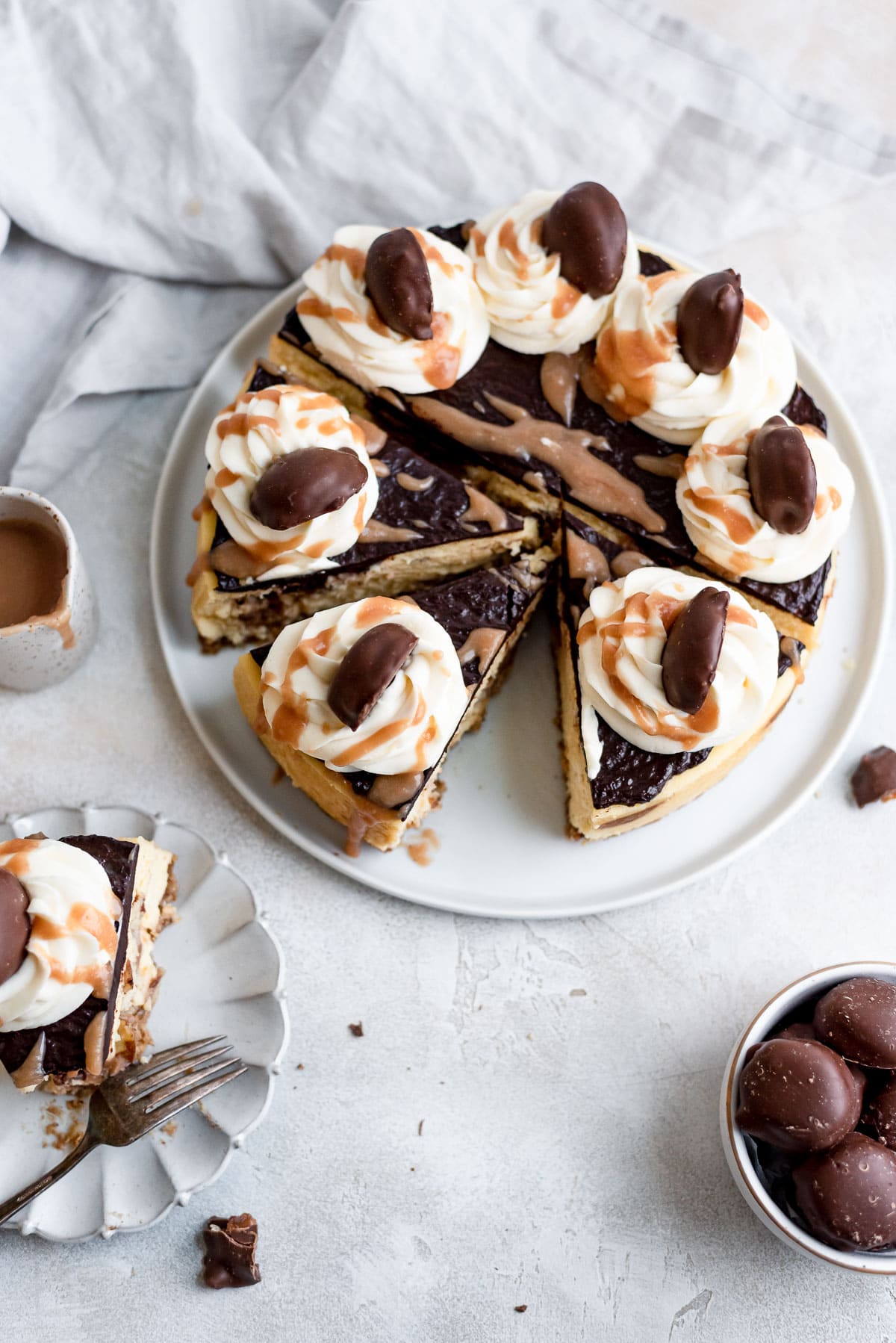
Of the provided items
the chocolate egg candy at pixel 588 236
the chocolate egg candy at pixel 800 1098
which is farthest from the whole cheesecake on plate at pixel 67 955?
the chocolate egg candy at pixel 588 236

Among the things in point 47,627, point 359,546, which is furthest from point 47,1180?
point 359,546

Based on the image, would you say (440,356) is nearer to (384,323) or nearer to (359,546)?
(384,323)

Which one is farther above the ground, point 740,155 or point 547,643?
point 740,155

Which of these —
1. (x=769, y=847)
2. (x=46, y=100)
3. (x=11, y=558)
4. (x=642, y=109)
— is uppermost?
(x=642, y=109)

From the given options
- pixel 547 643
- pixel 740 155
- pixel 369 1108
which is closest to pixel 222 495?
pixel 547 643

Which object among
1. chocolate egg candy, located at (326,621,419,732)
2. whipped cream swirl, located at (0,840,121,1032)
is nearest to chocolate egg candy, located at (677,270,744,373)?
chocolate egg candy, located at (326,621,419,732)

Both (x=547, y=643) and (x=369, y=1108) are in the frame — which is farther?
(x=547, y=643)

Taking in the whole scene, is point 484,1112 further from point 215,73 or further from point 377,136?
point 215,73
